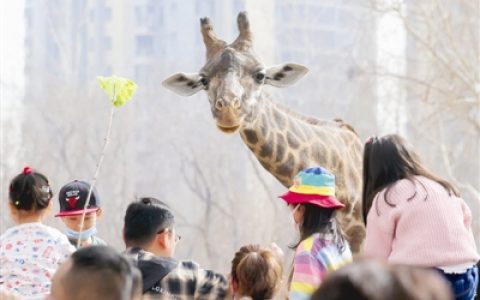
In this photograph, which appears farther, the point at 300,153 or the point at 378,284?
the point at 300,153

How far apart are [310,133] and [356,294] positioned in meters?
5.85

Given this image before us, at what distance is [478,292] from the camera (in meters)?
6.73

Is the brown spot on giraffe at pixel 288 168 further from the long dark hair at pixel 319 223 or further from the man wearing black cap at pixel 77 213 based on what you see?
the long dark hair at pixel 319 223

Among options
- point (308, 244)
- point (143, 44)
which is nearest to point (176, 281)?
point (308, 244)

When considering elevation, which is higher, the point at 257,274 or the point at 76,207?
A: the point at 76,207

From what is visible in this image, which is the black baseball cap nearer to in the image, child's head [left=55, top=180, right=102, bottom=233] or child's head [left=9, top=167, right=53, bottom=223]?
child's head [left=55, top=180, right=102, bottom=233]

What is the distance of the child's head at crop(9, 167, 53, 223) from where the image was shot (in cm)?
655

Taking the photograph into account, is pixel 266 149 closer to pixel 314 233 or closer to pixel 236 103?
pixel 236 103

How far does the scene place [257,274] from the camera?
6.37 metres

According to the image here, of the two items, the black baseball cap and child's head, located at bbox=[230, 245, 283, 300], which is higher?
the black baseball cap

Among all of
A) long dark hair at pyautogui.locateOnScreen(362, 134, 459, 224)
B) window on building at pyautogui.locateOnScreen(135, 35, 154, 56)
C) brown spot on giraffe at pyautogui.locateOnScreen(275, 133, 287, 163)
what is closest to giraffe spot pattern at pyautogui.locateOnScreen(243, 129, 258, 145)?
brown spot on giraffe at pyautogui.locateOnScreen(275, 133, 287, 163)

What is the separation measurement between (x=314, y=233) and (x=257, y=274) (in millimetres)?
353

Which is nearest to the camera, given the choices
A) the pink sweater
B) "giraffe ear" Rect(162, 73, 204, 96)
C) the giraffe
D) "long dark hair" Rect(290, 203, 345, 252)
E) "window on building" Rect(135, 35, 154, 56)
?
the pink sweater

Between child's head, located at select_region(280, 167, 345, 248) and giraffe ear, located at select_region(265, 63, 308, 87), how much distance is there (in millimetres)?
2698
